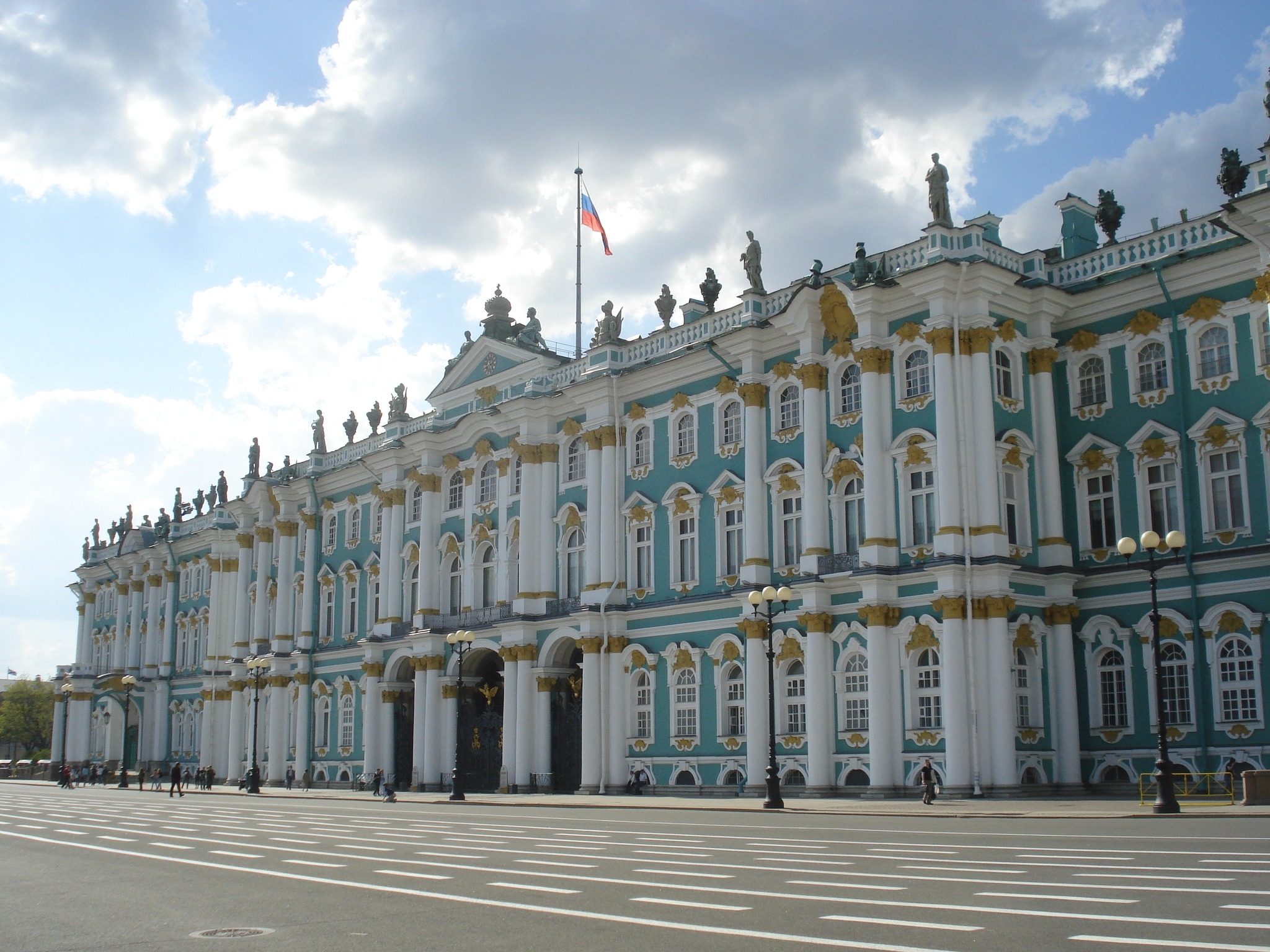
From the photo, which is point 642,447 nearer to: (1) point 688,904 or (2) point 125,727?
(1) point 688,904

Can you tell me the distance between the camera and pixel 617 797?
43.2 meters

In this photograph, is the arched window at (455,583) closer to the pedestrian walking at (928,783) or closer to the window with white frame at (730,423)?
the window with white frame at (730,423)

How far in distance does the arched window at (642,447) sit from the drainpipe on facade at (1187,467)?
1840 cm

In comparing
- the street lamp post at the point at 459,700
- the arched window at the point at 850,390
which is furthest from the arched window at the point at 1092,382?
the street lamp post at the point at 459,700

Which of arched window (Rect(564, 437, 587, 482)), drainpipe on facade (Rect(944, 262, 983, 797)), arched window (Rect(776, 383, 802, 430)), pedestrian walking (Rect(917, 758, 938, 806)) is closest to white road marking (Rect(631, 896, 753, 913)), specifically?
pedestrian walking (Rect(917, 758, 938, 806))

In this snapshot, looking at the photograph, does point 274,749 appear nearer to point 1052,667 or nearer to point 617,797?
point 617,797

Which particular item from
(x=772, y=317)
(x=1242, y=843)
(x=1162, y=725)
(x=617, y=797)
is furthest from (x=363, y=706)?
(x=1242, y=843)

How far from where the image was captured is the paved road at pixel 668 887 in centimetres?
1109

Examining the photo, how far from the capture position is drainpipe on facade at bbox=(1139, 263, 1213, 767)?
112 ft

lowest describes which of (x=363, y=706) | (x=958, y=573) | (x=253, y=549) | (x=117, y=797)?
(x=117, y=797)

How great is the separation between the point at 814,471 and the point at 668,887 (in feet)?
88.1

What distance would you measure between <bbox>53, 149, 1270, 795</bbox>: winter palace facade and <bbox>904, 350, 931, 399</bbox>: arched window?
0.16 m

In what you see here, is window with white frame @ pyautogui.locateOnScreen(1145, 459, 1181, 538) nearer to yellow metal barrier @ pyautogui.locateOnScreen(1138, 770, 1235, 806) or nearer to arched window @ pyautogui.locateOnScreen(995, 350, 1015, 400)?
arched window @ pyautogui.locateOnScreen(995, 350, 1015, 400)

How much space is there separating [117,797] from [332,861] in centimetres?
4106
